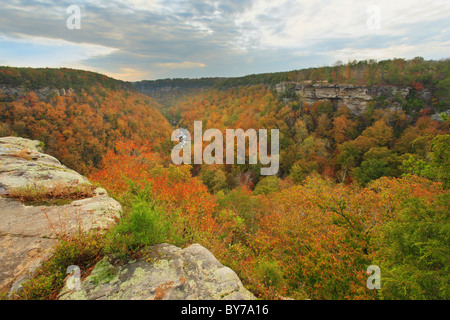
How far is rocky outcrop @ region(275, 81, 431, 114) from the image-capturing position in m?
55.8

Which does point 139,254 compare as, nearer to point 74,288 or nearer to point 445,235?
point 74,288

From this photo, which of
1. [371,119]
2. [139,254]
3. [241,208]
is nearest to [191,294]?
[139,254]

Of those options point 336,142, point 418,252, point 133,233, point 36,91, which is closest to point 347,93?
point 336,142

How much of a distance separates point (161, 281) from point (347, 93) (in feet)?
247

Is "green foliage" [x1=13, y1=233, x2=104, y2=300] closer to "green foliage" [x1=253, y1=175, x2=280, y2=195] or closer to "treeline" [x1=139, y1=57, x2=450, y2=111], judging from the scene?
"green foliage" [x1=253, y1=175, x2=280, y2=195]

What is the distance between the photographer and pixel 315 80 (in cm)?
7519

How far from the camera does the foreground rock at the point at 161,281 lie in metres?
3.14

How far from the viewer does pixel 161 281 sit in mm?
3395

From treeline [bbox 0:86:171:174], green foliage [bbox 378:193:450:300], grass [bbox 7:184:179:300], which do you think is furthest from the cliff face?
treeline [bbox 0:86:171:174]

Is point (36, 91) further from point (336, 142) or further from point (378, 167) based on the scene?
point (378, 167)

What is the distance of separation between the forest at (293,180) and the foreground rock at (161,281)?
12.8 inches

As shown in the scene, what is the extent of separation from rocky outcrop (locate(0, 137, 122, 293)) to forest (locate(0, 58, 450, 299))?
2.46 ft

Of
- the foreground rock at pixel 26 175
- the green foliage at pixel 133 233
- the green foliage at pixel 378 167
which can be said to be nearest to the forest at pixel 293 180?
the green foliage at pixel 133 233

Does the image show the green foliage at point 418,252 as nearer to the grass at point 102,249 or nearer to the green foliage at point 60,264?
the grass at point 102,249
